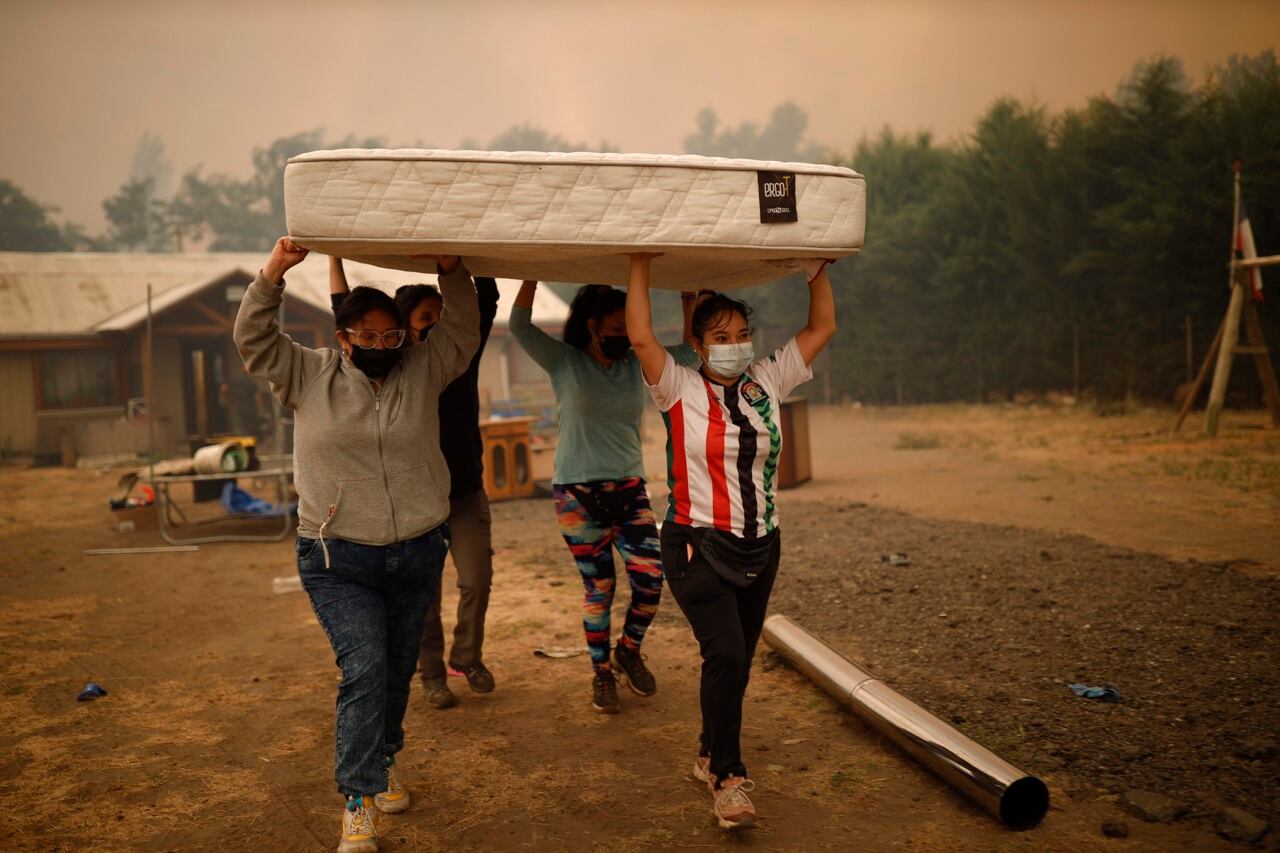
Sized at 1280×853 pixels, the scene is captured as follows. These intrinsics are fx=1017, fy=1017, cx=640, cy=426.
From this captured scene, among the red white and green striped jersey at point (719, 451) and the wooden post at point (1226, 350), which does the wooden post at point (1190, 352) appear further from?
the red white and green striped jersey at point (719, 451)

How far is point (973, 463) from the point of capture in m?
13.1

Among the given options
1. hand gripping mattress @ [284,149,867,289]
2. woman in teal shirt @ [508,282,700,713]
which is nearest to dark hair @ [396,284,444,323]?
woman in teal shirt @ [508,282,700,713]

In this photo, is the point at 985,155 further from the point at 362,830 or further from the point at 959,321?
the point at 362,830

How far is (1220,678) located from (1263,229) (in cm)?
1471

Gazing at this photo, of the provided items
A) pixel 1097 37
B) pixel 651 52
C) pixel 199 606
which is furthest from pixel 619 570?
pixel 651 52

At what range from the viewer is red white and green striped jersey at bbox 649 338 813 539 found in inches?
134

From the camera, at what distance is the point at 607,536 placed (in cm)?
458

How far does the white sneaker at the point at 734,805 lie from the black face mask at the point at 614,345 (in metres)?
1.95

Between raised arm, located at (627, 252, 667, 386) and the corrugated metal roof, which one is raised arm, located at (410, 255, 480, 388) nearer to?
raised arm, located at (627, 252, 667, 386)

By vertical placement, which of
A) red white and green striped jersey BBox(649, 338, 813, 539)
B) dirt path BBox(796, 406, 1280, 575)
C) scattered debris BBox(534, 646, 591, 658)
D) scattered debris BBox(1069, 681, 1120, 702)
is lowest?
scattered debris BBox(534, 646, 591, 658)

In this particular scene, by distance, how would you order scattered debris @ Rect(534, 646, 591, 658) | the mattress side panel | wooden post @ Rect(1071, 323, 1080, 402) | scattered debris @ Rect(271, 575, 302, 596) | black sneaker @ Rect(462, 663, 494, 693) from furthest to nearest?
1. wooden post @ Rect(1071, 323, 1080, 402)
2. scattered debris @ Rect(271, 575, 302, 596)
3. scattered debris @ Rect(534, 646, 591, 658)
4. black sneaker @ Rect(462, 663, 494, 693)
5. the mattress side panel

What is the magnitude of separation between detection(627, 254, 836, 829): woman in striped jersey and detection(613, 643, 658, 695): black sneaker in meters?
1.40

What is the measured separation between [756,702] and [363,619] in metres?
2.17

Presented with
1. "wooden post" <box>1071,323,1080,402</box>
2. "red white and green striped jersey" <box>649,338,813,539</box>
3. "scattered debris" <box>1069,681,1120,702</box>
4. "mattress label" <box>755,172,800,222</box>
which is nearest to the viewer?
"mattress label" <box>755,172,800,222</box>
